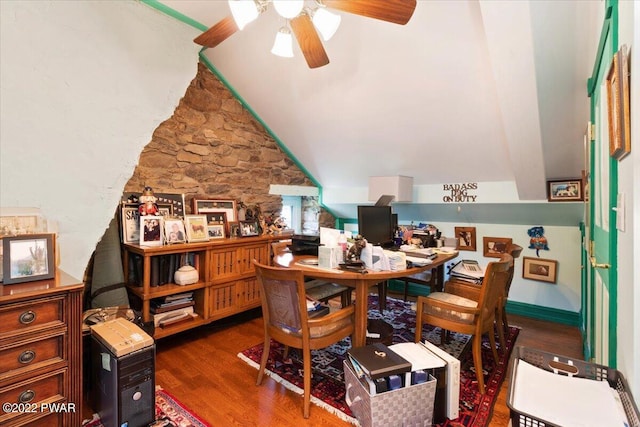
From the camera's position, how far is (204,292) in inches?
106

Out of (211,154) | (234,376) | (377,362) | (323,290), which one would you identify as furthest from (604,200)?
(211,154)

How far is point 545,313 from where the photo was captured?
128 inches

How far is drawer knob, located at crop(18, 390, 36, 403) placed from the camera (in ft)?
4.42

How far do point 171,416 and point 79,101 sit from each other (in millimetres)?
1995

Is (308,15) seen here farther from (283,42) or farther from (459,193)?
(459,193)

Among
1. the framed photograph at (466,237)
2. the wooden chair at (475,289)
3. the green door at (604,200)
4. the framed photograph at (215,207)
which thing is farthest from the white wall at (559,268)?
the framed photograph at (215,207)

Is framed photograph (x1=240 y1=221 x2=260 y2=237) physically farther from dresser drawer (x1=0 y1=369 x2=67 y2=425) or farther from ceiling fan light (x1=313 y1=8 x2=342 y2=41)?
ceiling fan light (x1=313 y1=8 x2=342 y2=41)

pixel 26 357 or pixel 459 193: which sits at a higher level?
pixel 459 193

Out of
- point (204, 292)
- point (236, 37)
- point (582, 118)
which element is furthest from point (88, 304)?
point (582, 118)

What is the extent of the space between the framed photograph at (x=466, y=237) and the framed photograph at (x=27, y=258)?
373 centimetres

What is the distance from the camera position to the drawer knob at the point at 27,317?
1335mm

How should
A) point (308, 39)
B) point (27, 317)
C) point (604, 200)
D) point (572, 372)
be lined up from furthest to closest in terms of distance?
point (308, 39) → point (604, 200) → point (27, 317) → point (572, 372)

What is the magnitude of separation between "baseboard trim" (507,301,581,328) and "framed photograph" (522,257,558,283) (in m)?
0.31

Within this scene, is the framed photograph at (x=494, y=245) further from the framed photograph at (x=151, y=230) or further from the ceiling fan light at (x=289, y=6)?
the framed photograph at (x=151, y=230)
